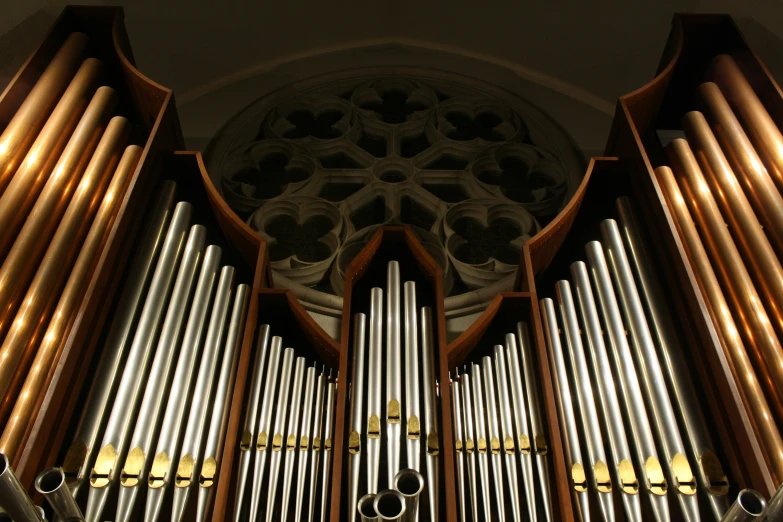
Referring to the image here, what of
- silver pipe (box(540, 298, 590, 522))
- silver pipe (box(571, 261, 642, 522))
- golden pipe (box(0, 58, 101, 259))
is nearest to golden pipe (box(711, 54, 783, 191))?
silver pipe (box(571, 261, 642, 522))

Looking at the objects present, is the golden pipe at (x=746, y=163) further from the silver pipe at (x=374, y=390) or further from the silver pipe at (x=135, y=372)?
the silver pipe at (x=135, y=372)

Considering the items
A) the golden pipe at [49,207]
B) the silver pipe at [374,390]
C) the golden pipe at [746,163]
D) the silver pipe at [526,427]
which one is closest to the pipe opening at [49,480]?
the golden pipe at [49,207]

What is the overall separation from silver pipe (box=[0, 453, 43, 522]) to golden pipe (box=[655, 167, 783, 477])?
9.18 ft

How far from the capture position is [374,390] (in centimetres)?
416

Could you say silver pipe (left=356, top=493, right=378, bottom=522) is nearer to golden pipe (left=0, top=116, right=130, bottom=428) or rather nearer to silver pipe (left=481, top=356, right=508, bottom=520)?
silver pipe (left=481, top=356, right=508, bottom=520)

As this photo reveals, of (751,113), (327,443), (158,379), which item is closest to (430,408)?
(327,443)

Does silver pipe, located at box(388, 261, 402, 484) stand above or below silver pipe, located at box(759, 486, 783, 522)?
above

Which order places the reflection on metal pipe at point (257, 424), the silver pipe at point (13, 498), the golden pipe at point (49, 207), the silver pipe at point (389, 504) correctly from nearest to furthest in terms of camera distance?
the silver pipe at point (13, 498) → the silver pipe at point (389, 504) → the reflection on metal pipe at point (257, 424) → the golden pipe at point (49, 207)

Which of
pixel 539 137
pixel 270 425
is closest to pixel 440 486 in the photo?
pixel 270 425

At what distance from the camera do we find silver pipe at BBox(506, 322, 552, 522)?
391 cm

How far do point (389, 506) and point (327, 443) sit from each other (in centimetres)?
123

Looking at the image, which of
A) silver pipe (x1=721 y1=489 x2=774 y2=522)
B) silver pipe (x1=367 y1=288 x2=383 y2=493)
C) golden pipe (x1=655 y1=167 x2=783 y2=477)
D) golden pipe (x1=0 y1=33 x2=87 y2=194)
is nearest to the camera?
silver pipe (x1=721 y1=489 x2=774 y2=522)

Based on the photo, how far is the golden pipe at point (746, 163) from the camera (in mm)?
4449

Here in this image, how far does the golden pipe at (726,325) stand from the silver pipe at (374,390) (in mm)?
1607
